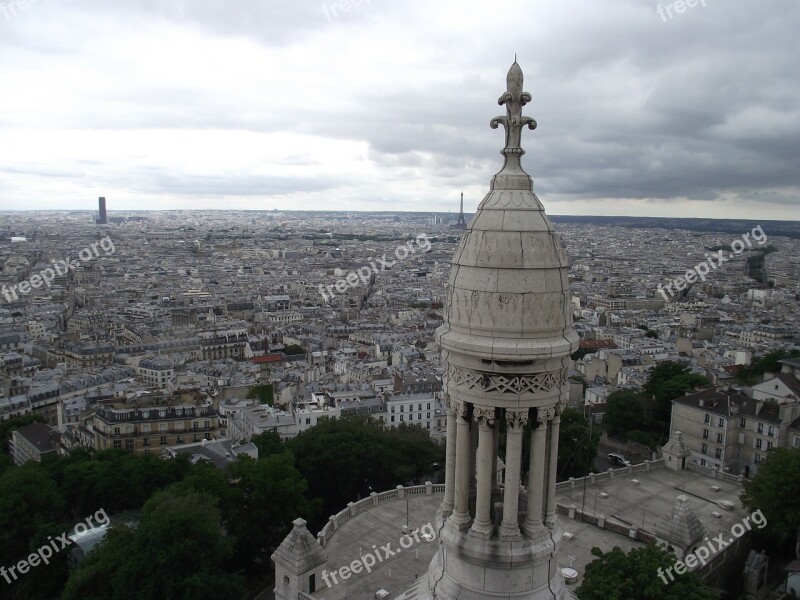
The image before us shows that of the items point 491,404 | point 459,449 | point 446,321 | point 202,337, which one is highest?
point 446,321

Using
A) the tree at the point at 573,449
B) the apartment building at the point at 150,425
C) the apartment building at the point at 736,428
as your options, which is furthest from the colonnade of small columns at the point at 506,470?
the apartment building at the point at 150,425

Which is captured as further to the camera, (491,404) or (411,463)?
(411,463)

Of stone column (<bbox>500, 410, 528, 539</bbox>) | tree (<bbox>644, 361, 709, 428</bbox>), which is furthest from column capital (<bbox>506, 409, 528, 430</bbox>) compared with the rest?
tree (<bbox>644, 361, 709, 428</bbox>)

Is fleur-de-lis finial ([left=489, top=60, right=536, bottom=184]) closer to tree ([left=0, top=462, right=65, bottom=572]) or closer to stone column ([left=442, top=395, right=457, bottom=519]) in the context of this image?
stone column ([left=442, top=395, right=457, bottom=519])

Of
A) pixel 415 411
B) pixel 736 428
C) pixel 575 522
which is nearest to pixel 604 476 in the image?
pixel 575 522

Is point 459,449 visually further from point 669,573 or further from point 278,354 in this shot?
point 278,354

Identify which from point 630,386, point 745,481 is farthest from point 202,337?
point 745,481

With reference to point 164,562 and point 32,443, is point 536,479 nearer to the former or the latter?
point 164,562
